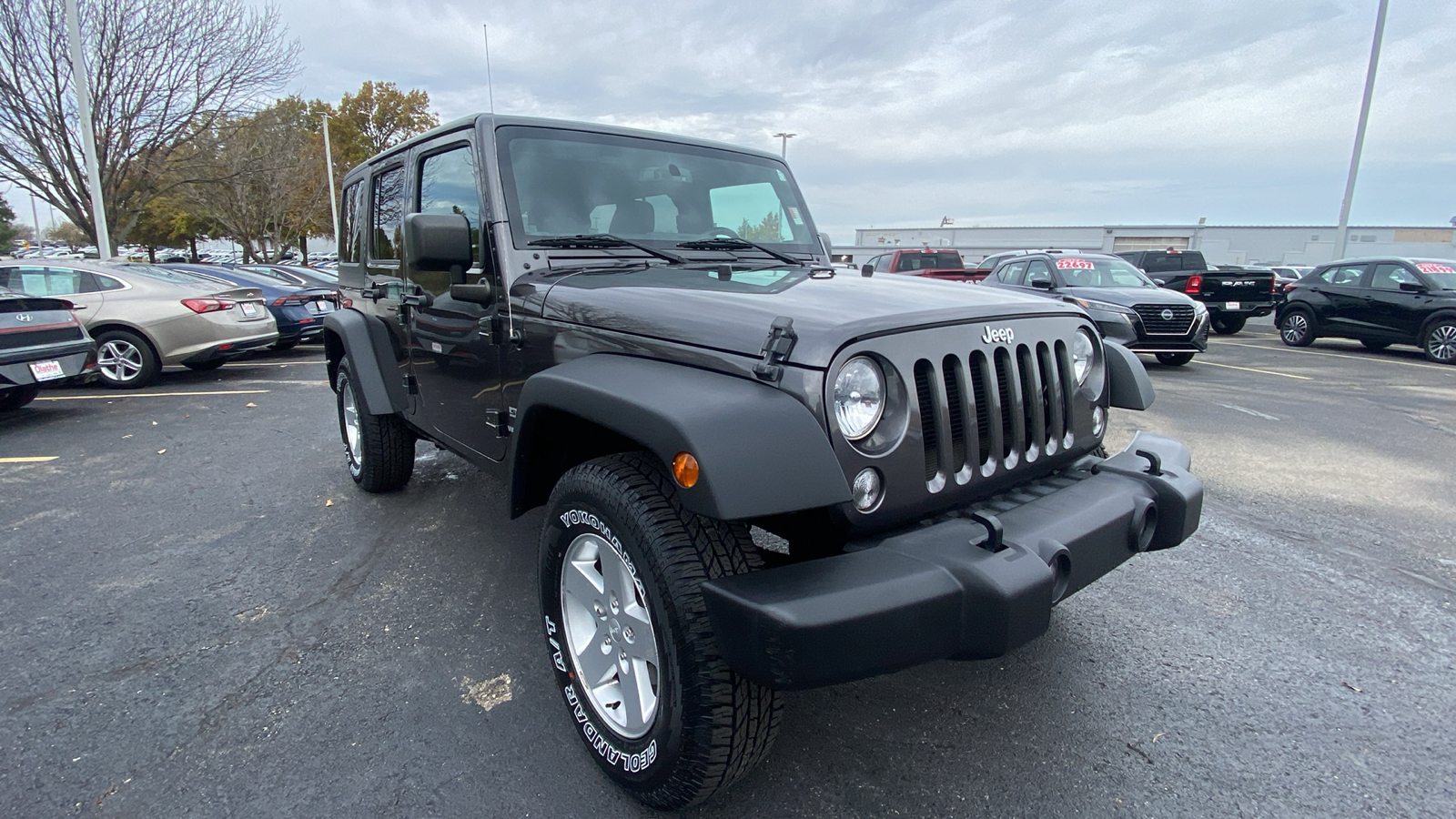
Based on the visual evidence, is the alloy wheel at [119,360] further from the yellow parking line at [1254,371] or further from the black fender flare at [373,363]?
the yellow parking line at [1254,371]

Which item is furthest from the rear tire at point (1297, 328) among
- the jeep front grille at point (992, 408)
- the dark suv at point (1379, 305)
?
the jeep front grille at point (992, 408)

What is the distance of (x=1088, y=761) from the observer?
86.2 inches

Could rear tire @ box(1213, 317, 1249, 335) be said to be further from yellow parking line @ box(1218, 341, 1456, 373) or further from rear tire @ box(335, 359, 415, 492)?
rear tire @ box(335, 359, 415, 492)

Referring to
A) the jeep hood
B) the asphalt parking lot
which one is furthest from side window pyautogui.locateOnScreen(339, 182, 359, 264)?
the jeep hood

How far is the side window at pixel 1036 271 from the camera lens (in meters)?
11.0

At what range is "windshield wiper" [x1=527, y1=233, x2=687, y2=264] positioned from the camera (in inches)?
109

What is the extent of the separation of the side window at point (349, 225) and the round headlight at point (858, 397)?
3.75 meters

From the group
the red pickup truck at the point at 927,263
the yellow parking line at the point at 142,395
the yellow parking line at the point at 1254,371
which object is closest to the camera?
the yellow parking line at the point at 142,395

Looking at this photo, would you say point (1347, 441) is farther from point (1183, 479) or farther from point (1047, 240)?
point (1047, 240)

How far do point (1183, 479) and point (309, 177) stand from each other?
3516cm

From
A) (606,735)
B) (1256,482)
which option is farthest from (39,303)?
(1256,482)

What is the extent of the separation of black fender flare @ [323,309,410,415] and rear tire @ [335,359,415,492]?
3.2 inches

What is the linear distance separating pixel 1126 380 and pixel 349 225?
4.41 m

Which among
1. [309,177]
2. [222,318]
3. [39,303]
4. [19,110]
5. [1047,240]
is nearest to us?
[39,303]
